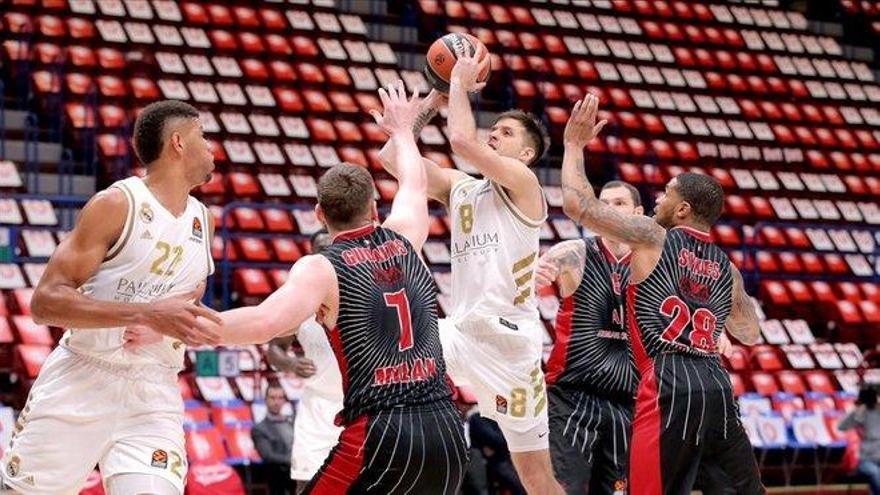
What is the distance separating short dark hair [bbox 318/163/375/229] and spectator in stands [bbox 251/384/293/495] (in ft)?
17.3

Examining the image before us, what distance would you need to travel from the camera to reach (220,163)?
13.6 metres

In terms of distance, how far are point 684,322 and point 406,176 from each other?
1436 millimetres

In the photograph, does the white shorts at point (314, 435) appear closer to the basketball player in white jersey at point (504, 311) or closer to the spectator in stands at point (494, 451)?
the basketball player in white jersey at point (504, 311)

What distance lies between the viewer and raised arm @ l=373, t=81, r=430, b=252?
5.04 meters

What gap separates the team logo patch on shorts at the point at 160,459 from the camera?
472 centimetres

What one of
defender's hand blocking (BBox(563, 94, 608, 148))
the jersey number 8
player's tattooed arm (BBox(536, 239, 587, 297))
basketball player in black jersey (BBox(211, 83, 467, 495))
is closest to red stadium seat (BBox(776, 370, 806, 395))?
player's tattooed arm (BBox(536, 239, 587, 297))

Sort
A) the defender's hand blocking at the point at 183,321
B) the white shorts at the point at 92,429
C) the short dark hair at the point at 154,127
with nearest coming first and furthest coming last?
1. the defender's hand blocking at the point at 183,321
2. the white shorts at the point at 92,429
3. the short dark hair at the point at 154,127

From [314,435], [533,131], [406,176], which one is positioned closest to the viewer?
[406,176]

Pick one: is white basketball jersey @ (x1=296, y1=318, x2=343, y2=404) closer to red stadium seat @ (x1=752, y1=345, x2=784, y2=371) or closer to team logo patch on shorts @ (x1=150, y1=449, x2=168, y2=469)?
team logo patch on shorts @ (x1=150, y1=449, x2=168, y2=469)

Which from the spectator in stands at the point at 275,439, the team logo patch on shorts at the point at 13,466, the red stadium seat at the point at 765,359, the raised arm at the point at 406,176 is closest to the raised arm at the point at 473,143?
the raised arm at the point at 406,176

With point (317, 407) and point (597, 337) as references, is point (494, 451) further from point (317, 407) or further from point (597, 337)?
point (597, 337)

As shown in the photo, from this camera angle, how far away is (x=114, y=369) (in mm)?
4832

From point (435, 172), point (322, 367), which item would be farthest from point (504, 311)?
point (322, 367)

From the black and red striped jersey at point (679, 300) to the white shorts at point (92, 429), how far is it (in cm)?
206
